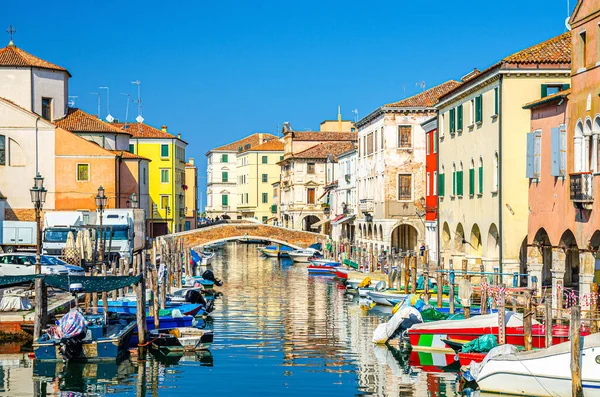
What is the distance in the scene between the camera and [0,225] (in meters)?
46.6

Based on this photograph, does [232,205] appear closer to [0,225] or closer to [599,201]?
[0,225]

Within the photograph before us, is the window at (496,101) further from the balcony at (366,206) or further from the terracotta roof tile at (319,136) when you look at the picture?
the terracotta roof tile at (319,136)

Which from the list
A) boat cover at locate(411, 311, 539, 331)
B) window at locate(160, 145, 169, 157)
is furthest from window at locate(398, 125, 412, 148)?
boat cover at locate(411, 311, 539, 331)

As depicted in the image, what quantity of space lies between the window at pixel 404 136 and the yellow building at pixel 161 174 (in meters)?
23.1

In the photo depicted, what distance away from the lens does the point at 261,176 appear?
337 ft

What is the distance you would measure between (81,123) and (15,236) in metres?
14.8

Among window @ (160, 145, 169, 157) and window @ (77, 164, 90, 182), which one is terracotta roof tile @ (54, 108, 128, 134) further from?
window @ (160, 145, 169, 157)

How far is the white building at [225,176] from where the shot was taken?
379ft

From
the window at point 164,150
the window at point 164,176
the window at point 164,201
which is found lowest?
the window at point 164,201

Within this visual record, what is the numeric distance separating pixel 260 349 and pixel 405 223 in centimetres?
2653

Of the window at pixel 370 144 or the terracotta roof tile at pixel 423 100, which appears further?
the window at pixel 370 144

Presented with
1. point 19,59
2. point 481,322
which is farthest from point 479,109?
point 19,59

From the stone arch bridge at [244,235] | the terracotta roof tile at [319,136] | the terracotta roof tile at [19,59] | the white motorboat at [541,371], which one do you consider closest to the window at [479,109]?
the white motorboat at [541,371]

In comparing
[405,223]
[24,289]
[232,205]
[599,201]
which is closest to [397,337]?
[599,201]
